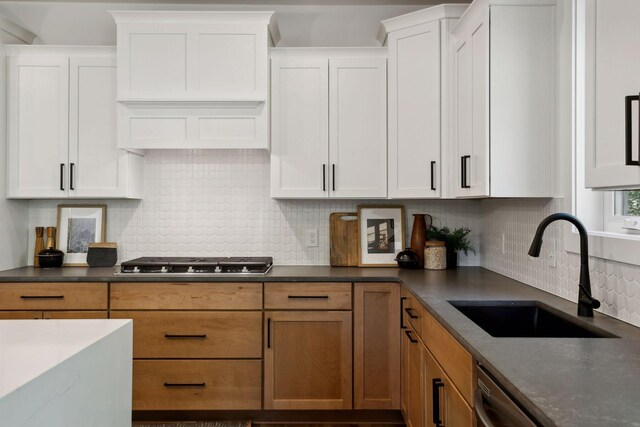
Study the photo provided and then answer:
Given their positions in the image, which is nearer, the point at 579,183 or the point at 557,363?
the point at 557,363

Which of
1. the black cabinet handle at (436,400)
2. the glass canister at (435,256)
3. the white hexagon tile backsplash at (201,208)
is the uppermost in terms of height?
the white hexagon tile backsplash at (201,208)

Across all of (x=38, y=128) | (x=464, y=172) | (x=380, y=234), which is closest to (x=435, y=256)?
(x=380, y=234)

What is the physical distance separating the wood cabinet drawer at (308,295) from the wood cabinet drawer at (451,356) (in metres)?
0.83

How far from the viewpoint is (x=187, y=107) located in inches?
121

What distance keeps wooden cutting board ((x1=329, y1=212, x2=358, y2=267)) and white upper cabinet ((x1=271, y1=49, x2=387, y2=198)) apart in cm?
32

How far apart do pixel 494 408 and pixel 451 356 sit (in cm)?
43

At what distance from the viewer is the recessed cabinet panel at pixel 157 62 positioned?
304cm

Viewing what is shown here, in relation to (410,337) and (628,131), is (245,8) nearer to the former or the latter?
(410,337)

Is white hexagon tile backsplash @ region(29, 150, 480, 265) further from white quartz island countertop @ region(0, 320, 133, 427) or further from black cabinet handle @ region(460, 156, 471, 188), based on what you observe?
white quartz island countertop @ region(0, 320, 133, 427)

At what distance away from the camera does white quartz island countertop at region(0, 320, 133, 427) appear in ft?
3.50

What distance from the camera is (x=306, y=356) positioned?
288 cm

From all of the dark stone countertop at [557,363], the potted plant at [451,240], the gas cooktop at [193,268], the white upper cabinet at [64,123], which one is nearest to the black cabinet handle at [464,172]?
the dark stone countertop at [557,363]

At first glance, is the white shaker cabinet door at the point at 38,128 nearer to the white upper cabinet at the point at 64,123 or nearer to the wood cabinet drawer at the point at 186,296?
the white upper cabinet at the point at 64,123

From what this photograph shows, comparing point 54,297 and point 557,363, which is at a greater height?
point 557,363
